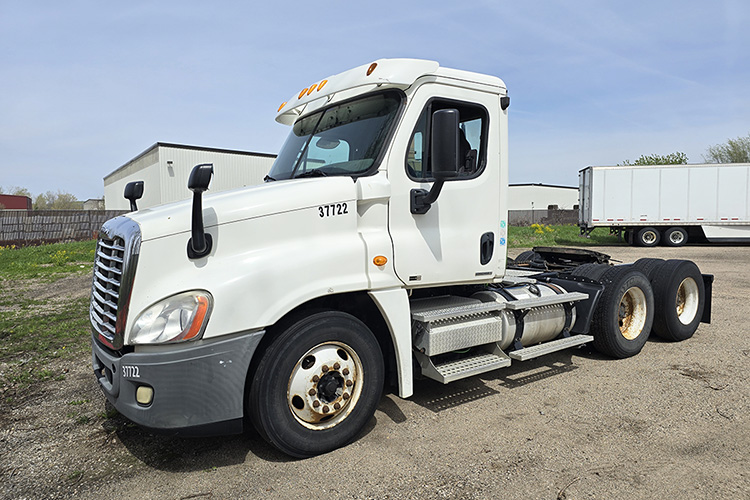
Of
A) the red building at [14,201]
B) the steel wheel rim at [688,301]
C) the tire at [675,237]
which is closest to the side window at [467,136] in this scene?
the steel wheel rim at [688,301]

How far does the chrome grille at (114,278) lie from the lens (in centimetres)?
314

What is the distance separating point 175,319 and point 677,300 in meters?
6.39

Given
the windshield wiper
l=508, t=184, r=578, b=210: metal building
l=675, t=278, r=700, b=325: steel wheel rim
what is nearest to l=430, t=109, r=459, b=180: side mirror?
the windshield wiper

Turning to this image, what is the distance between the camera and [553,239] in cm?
2688

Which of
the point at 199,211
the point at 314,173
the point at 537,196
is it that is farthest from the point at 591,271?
the point at 537,196

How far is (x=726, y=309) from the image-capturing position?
886cm

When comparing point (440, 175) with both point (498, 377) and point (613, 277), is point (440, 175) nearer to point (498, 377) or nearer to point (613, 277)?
point (498, 377)

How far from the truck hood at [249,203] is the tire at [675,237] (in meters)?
24.8

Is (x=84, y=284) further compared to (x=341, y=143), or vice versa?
(x=84, y=284)

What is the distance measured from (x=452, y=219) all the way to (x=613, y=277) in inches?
108

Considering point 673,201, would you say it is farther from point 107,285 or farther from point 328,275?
point 107,285

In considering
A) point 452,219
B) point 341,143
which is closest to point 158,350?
point 341,143

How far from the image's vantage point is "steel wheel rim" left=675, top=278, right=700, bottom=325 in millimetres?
6922

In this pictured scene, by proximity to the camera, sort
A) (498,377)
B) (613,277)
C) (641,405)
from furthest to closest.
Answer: (613,277)
(498,377)
(641,405)
